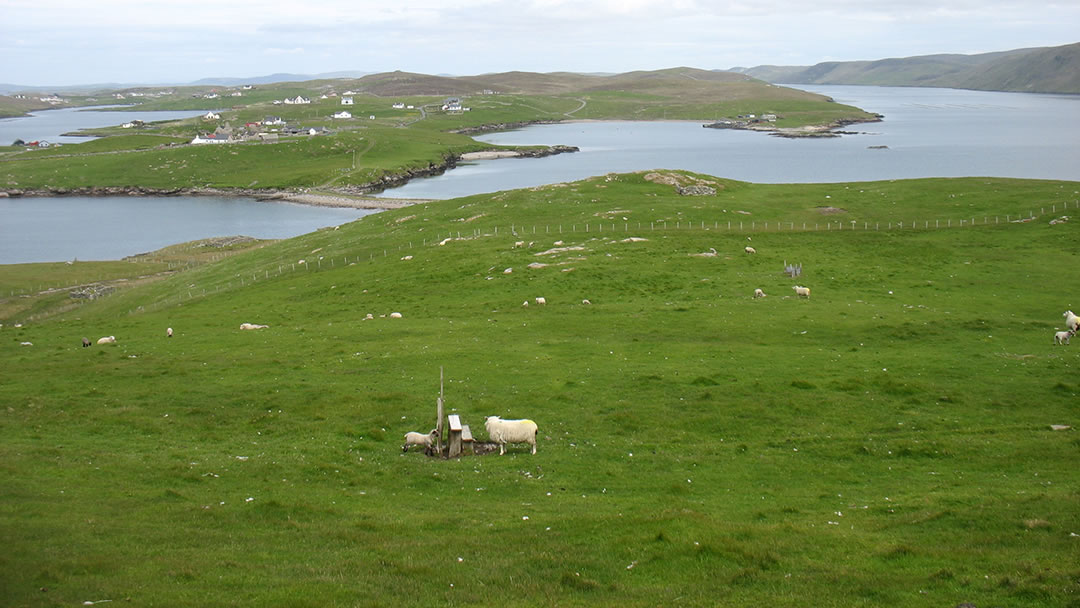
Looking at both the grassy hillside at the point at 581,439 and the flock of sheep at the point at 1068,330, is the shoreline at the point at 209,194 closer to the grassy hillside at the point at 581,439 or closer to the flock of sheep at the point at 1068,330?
the grassy hillside at the point at 581,439

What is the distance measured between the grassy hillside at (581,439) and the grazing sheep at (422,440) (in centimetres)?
66

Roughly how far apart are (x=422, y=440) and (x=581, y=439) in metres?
5.06

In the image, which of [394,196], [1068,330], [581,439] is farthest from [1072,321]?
[394,196]

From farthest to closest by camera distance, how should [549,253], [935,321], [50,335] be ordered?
[549,253] < [50,335] < [935,321]

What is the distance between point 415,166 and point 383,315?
151m

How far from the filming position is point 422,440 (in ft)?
79.7

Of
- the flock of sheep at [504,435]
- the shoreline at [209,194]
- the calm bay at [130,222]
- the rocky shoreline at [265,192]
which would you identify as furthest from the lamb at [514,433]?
the rocky shoreline at [265,192]

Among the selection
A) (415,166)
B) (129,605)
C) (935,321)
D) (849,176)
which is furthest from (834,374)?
(415,166)

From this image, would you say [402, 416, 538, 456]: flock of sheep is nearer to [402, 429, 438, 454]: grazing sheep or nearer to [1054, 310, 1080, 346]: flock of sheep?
[402, 429, 438, 454]: grazing sheep

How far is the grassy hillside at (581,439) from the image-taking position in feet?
47.6

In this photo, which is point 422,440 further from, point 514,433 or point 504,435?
point 514,433

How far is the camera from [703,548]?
50.5ft

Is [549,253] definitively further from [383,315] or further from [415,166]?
[415,166]

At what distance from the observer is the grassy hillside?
1452cm
